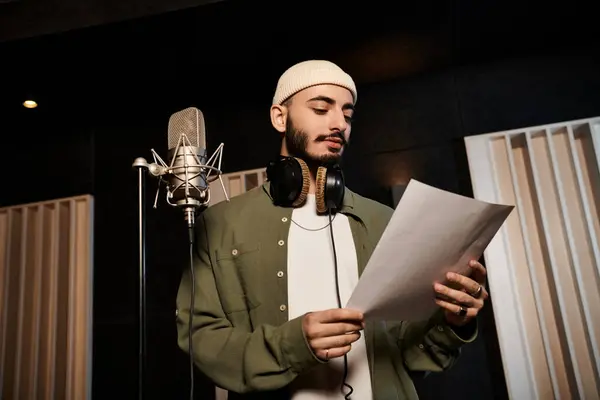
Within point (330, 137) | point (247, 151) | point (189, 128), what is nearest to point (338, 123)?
point (330, 137)

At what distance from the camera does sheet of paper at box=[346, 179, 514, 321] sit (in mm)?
775

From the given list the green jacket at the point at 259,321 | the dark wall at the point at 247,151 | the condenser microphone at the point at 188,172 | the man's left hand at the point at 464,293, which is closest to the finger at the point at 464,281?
the man's left hand at the point at 464,293

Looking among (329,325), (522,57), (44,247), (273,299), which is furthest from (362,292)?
(44,247)

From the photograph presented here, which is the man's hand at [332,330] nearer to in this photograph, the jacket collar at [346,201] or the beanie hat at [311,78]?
the jacket collar at [346,201]

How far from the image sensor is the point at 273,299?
107 centimetres

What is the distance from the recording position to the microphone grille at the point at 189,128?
996 millimetres

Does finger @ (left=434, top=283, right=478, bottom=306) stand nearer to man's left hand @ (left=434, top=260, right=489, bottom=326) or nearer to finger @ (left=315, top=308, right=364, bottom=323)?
man's left hand @ (left=434, top=260, right=489, bottom=326)

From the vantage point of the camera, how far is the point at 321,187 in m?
1.14

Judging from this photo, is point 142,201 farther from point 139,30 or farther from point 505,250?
point 505,250

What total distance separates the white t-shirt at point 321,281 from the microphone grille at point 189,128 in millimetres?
321

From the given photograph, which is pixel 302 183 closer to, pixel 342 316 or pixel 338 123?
pixel 338 123

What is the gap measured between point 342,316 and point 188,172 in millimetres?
405

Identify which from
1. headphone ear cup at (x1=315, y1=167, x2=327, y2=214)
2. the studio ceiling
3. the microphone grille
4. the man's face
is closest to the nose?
the man's face

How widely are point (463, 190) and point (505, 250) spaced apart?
1.07 ft
